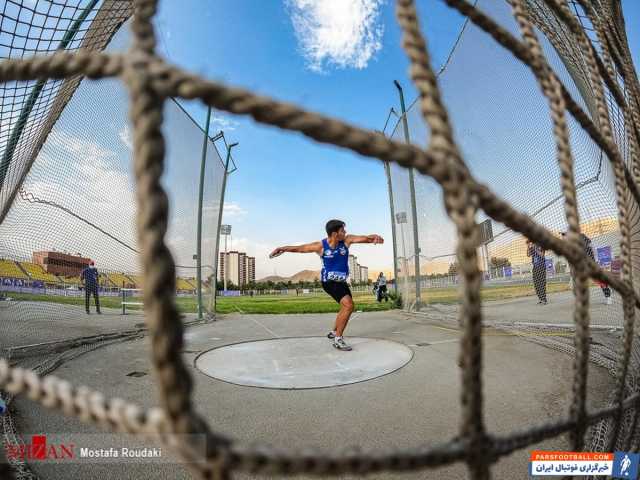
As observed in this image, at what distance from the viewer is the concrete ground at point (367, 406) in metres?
1.18

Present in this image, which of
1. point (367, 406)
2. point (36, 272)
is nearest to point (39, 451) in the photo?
point (367, 406)

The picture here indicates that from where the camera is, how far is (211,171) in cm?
693

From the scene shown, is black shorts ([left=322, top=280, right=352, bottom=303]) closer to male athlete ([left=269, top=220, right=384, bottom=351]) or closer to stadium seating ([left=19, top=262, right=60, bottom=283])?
male athlete ([left=269, top=220, right=384, bottom=351])

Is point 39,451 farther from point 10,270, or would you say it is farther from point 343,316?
point 10,270

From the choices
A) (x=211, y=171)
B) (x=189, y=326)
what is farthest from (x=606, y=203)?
(x=211, y=171)

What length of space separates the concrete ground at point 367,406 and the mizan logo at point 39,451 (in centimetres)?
6

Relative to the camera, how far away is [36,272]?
141 inches

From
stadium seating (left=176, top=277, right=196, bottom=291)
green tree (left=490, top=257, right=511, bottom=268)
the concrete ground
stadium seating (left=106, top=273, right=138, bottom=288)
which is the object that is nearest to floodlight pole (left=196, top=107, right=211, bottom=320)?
stadium seating (left=176, top=277, right=196, bottom=291)

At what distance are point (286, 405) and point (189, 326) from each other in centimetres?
396

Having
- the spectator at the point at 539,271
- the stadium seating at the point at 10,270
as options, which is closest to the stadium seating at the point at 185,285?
the stadium seating at the point at 10,270

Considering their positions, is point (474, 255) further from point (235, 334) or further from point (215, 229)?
point (215, 229)

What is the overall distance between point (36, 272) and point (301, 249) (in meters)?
2.86

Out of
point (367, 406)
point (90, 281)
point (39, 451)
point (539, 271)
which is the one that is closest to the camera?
point (39, 451)

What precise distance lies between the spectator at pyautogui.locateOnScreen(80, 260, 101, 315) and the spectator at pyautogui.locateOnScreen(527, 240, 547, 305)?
5301mm
